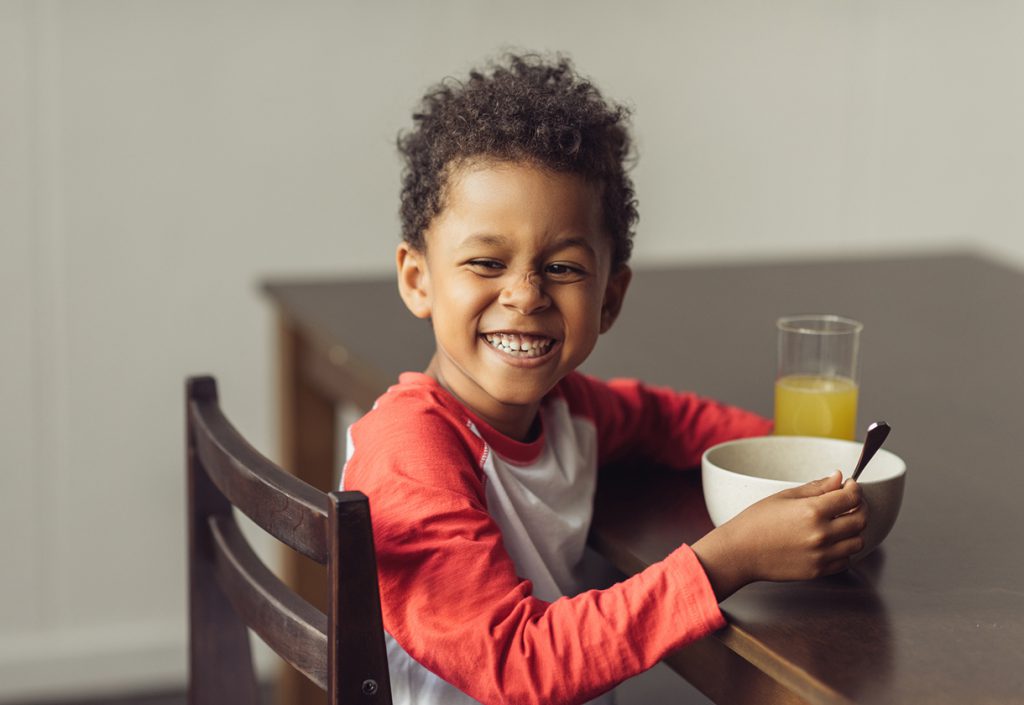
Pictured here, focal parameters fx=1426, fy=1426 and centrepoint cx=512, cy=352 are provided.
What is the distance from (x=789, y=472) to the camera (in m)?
1.16

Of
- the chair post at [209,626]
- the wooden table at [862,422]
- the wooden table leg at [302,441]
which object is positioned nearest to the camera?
the wooden table at [862,422]

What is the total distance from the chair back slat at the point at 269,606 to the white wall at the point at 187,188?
1.46 metres

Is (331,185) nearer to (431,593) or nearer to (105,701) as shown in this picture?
(105,701)

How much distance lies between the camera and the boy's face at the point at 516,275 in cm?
108

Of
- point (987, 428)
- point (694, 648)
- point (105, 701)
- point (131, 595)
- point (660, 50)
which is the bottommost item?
point (105, 701)

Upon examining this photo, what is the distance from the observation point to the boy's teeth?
1111 mm

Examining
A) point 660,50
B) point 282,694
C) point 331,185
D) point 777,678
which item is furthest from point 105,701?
point 777,678

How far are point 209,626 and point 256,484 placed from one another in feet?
1.09

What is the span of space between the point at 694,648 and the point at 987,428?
0.50 metres

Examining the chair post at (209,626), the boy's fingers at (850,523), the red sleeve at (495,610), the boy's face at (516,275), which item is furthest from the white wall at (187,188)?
the boy's fingers at (850,523)

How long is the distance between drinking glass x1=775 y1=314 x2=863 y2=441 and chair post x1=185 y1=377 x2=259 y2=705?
0.52m

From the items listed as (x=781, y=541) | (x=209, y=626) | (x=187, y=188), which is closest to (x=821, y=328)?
(x=781, y=541)

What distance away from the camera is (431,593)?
971mm

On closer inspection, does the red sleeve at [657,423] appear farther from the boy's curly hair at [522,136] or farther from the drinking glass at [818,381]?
the boy's curly hair at [522,136]
